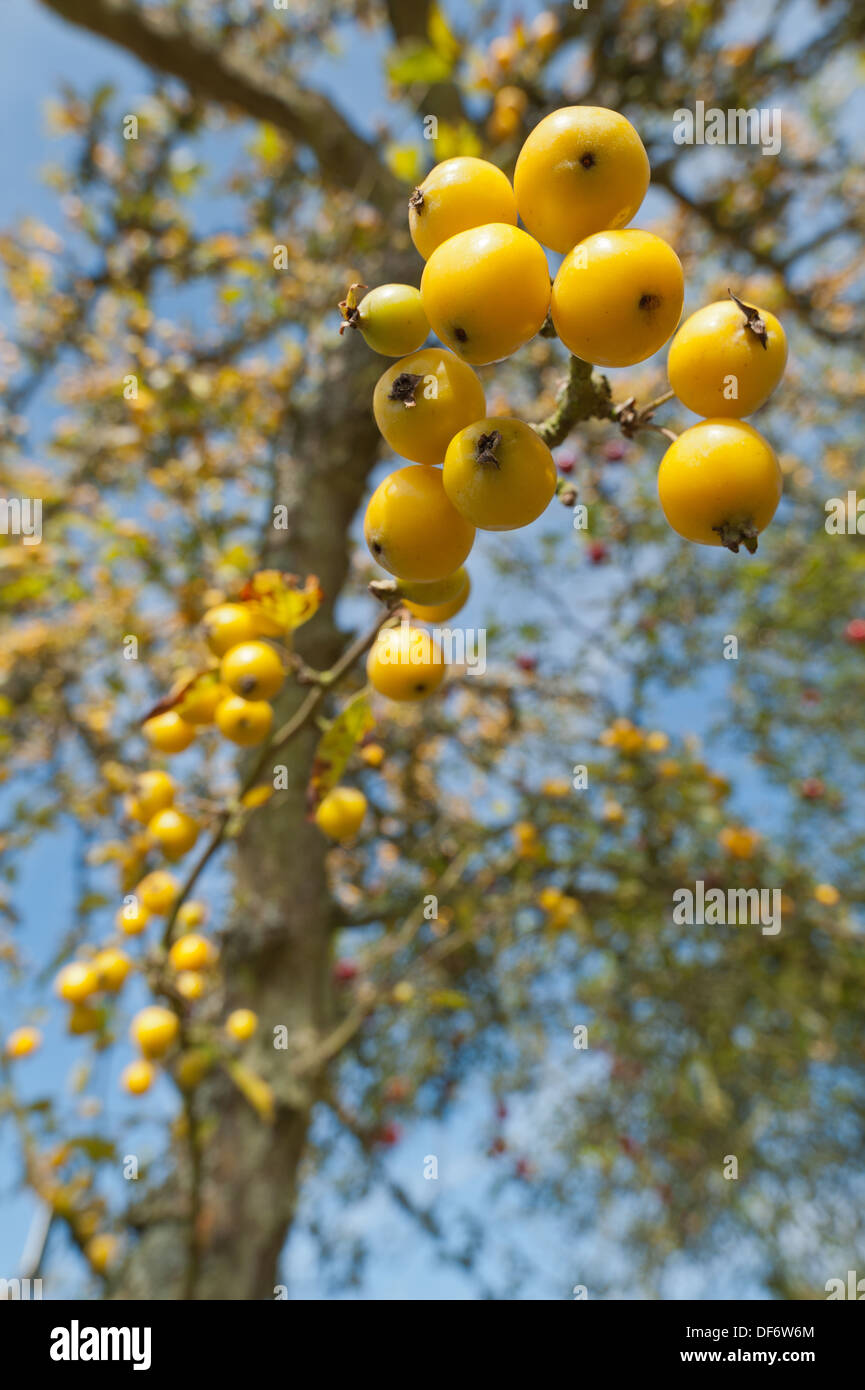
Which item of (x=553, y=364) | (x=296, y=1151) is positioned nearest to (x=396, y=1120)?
(x=296, y=1151)

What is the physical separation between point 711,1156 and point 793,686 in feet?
11.2

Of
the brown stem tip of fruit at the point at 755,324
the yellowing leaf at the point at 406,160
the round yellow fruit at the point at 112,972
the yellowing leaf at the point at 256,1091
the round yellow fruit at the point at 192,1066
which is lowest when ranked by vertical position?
the yellowing leaf at the point at 256,1091

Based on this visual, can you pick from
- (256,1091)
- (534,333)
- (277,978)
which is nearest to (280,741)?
(534,333)

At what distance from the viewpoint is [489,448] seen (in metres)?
0.86

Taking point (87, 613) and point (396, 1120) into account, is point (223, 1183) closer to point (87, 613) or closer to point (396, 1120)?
point (396, 1120)

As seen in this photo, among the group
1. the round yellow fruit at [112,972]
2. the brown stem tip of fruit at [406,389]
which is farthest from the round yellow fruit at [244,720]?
the round yellow fruit at [112,972]

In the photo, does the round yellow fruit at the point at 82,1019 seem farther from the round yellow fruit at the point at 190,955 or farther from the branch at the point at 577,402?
the branch at the point at 577,402

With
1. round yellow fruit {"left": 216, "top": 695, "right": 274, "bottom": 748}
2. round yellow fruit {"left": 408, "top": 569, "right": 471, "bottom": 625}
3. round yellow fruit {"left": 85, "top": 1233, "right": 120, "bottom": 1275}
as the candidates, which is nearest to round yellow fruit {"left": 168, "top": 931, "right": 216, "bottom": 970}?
round yellow fruit {"left": 216, "top": 695, "right": 274, "bottom": 748}

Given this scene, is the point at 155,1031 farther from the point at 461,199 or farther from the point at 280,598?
the point at 461,199

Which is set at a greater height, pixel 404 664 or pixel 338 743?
pixel 404 664

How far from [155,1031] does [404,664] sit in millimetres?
1412

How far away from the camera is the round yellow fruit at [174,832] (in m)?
1.66

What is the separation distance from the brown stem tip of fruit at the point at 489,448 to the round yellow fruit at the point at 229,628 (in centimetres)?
70

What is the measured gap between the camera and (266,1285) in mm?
2656
